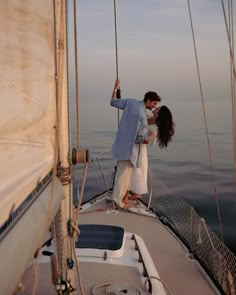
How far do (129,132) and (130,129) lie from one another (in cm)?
A: 4

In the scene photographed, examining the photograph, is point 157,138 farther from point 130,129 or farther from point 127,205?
point 127,205

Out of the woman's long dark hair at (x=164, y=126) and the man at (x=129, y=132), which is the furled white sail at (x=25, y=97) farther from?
the woman's long dark hair at (x=164, y=126)

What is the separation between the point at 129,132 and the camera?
4469 millimetres

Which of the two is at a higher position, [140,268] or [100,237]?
[100,237]

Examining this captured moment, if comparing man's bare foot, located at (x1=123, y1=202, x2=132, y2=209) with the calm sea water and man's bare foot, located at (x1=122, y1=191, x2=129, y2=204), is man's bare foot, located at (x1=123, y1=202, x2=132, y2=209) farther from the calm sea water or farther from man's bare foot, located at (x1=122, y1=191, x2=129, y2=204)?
the calm sea water

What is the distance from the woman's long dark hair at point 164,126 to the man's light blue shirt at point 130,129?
0.17 m

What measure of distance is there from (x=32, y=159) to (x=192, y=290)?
210 centimetres

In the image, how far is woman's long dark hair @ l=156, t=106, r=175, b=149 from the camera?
4348mm

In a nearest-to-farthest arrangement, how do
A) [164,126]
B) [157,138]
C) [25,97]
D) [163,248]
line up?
[25,97], [163,248], [164,126], [157,138]

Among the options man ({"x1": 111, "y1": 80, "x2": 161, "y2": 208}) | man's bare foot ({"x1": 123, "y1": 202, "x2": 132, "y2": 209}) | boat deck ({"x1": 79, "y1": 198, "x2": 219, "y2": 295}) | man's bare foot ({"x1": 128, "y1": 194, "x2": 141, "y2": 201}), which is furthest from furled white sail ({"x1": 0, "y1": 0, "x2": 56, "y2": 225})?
man's bare foot ({"x1": 128, "y1": 194, "x2": 141, "y2": 201})

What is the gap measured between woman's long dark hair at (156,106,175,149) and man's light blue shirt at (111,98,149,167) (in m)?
0.17

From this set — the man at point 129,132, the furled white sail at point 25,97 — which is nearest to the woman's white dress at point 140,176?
the man at point 129,132

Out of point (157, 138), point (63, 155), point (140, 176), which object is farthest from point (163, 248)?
point (63, 155)

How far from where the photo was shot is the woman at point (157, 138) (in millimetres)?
4371
